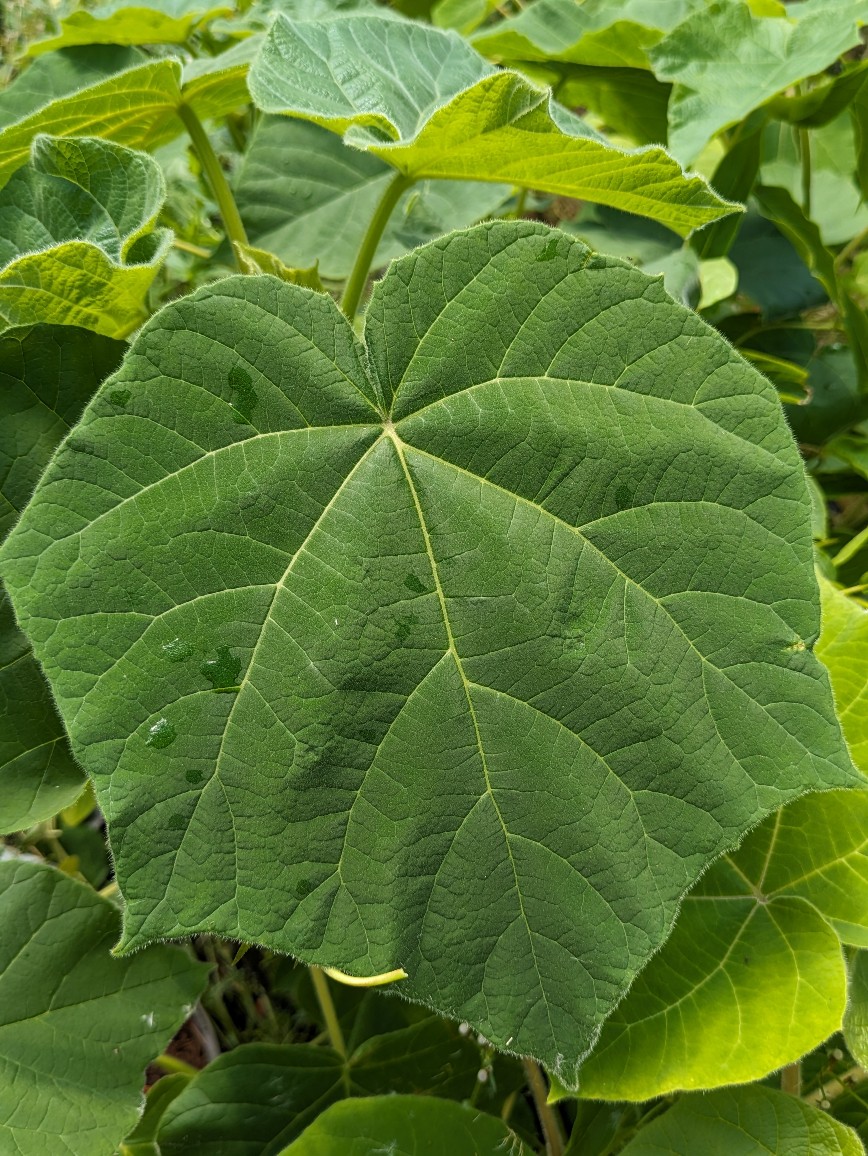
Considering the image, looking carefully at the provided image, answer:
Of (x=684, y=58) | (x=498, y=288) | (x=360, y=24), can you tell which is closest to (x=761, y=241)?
(x=684, y=58)

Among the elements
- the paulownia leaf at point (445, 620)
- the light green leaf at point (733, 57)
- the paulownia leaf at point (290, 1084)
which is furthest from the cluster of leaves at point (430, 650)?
the light green leaf at point (733, 57)

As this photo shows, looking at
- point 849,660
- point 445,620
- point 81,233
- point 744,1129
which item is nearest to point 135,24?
point 81,233

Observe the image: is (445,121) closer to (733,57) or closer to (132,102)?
(132,102)

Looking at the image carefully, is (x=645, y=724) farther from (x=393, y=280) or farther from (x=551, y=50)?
(x=551, y=50)

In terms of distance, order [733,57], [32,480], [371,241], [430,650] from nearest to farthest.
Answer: [430,650] < [32,480] < [371,241] < [733,57]

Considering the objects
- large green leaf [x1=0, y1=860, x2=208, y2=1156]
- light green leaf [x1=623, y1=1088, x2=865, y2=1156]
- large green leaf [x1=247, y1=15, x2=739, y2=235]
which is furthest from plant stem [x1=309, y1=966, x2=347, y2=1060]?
large green leaf [x1=247, y1=15, x2=739, y2=235]

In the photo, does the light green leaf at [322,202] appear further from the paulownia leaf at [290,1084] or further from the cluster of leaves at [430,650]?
the paulownia leaf at [290,1084]
